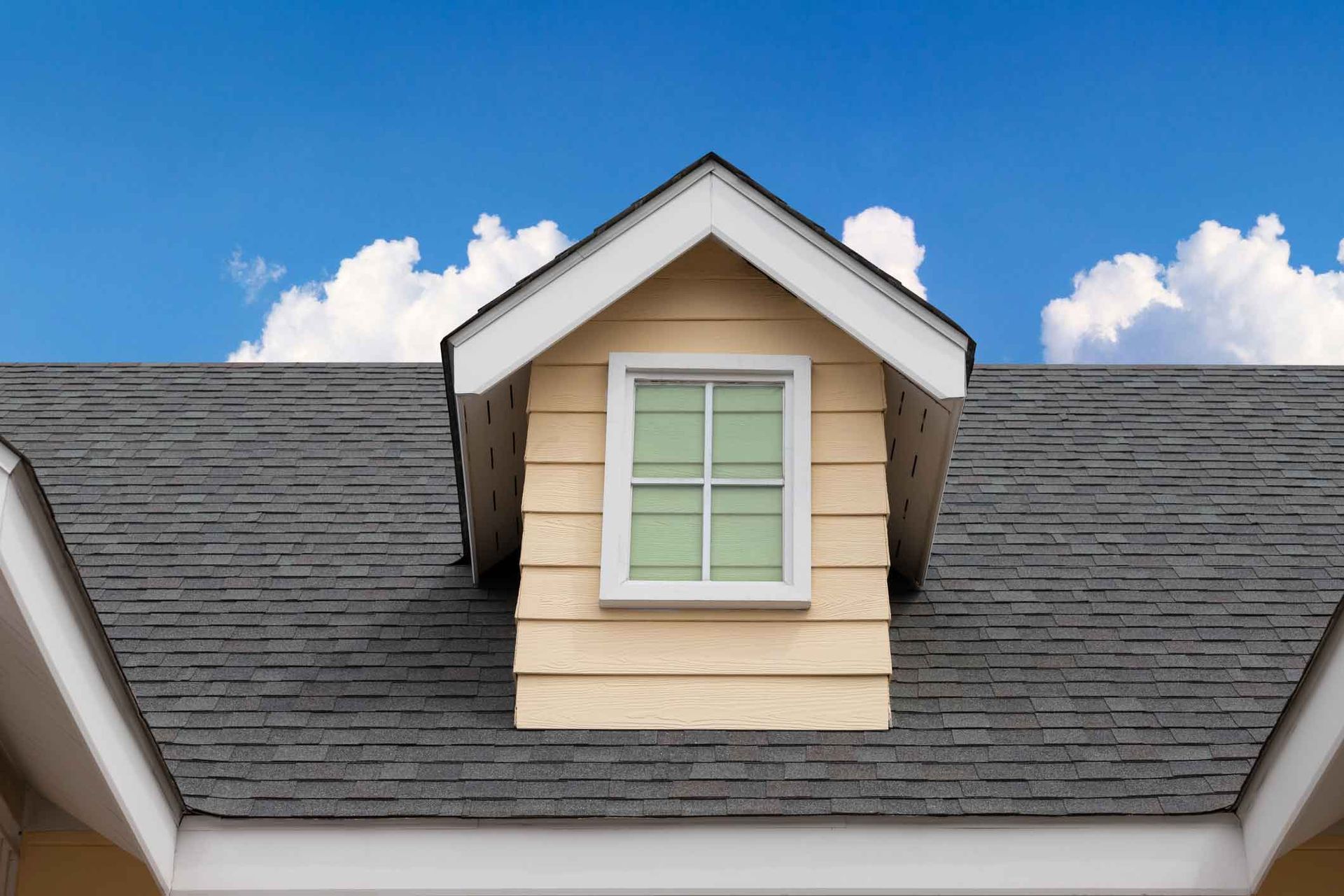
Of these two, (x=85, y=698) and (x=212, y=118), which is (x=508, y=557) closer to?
(x=85, y=698)

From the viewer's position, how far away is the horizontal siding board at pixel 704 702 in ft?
14.7

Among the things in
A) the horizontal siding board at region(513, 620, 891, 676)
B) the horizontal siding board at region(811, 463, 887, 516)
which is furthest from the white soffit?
the horizontal siding board at region(513, 620, 891, 676)

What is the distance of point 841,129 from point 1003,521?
28.6ft

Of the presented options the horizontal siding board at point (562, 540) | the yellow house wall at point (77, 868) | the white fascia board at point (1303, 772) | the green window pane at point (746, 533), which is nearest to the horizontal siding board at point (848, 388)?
the green window pane at point (746, 533)

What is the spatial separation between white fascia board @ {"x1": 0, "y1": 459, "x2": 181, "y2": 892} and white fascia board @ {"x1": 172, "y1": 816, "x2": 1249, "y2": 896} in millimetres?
251

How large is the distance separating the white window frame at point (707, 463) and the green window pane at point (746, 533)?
0.12 feet

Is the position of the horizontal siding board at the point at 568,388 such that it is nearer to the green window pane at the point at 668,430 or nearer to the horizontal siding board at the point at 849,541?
the green window pane at the point at 668,430

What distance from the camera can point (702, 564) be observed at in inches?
182

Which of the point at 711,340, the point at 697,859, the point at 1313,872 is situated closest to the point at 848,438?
the point at 711,340

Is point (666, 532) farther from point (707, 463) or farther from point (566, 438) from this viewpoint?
point (566, 438)

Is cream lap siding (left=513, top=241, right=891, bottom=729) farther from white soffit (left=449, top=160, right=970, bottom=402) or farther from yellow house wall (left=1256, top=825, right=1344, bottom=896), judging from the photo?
yellow house wall (left=1256, top=825, right=1344, bottom=896)

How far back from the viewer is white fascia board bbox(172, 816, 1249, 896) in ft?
13.2

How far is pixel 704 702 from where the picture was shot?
→ 450 centimetres

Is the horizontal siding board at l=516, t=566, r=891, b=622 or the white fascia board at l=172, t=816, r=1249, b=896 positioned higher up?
the horizontal siding board at l=516, t=566, r=891, b=622
